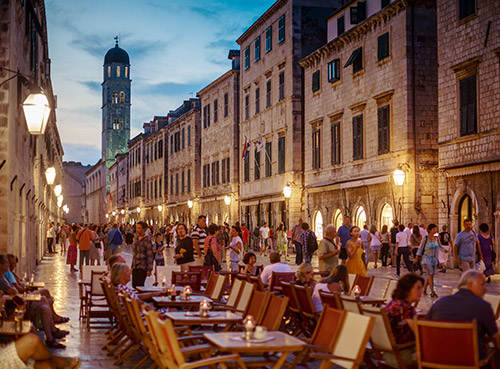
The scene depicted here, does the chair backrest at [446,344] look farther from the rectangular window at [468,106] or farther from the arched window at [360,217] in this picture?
the arched window at [360,217]

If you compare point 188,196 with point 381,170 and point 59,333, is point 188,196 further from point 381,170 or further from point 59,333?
point 59,333

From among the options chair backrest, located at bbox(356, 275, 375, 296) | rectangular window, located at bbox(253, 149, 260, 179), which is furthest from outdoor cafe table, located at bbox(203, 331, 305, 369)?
rectangular window, located at bbox(253, 149, 260, 179)

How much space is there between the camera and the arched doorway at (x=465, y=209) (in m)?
24.5

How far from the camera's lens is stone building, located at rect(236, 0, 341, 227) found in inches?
1515

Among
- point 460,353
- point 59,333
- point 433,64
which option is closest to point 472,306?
point 460,353

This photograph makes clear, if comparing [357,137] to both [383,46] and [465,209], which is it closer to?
[383,46]

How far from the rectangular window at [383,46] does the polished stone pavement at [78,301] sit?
26.3 ft

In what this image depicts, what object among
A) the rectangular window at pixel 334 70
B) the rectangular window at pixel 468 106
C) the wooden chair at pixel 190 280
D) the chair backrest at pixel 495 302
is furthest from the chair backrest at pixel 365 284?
the rectangular window at pixel 334 70

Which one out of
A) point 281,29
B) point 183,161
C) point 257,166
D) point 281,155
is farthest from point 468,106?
point 183,161

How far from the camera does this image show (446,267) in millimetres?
26000

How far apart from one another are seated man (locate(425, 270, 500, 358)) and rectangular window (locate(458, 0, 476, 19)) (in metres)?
18.1

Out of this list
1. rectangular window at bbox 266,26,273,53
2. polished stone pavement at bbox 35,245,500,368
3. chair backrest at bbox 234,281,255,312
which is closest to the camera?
chair backrest at bbox 234,281,255,312

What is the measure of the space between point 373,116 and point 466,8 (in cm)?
690

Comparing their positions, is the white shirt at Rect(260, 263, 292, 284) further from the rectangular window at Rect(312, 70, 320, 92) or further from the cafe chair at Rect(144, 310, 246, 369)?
the rectangular window at Rect(312, 70, 320, 92)
